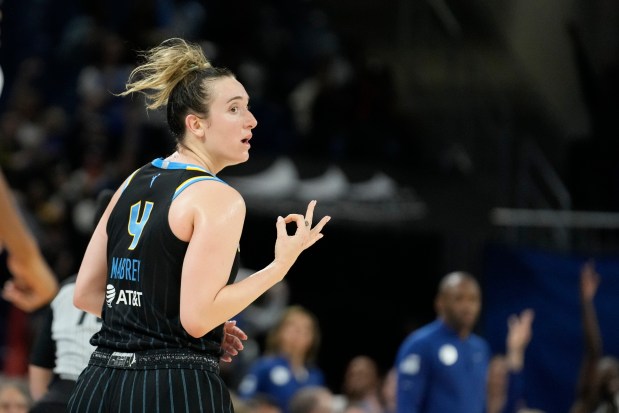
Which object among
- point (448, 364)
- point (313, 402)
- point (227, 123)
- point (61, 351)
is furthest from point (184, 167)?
point (448, 364)

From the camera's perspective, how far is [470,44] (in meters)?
15.6

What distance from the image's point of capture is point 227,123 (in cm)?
Answer: 383

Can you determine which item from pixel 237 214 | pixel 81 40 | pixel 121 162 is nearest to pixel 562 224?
pixel 121 162

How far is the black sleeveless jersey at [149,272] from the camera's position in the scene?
11.9 ft

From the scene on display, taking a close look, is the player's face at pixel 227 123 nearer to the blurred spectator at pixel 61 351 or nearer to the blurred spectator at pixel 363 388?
the blurred spectator at pixel 61 351

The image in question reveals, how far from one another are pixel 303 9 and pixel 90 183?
6427 mm

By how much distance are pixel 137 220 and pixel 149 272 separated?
7.8 inches

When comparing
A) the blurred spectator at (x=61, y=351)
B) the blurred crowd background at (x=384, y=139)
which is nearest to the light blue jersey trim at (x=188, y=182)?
the blurred spectator at (x=61, y=351)

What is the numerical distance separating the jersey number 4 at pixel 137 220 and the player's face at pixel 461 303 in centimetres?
486

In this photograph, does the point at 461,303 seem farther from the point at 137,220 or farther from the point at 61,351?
the point at 137,220

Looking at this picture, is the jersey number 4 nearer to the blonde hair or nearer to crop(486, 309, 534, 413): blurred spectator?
the blonde hair

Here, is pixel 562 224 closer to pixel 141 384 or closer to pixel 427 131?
pixel 427 131

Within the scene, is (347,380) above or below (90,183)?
below

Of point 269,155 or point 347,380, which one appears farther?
point 269,155
